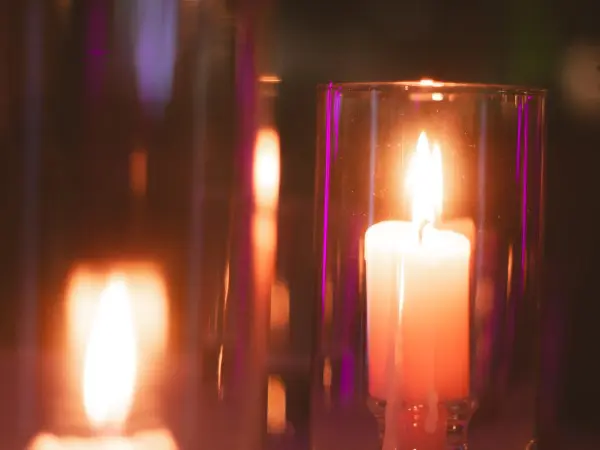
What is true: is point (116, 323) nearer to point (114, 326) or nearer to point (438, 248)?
point (114, 326)

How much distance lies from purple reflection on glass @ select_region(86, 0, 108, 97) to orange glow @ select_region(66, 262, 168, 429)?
15 cm

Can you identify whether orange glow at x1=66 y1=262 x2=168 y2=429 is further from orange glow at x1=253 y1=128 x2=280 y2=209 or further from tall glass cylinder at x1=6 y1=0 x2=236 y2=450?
orange glow at x1=253 y1=128 x2=280 y2=209

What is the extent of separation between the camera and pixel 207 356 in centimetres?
72

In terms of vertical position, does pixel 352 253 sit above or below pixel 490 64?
below

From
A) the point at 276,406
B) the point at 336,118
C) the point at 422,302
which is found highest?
the point at 336,118

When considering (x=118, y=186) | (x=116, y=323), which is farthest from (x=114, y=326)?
(x=118, y=186)

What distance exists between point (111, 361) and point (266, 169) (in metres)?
0.19

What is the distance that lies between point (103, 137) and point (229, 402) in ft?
0.76

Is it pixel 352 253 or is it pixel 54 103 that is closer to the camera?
pixel 352 253

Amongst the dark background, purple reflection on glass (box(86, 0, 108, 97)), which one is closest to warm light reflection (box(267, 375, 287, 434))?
the dark background

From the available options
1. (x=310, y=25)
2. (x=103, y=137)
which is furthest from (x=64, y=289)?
(x=310, y=25)

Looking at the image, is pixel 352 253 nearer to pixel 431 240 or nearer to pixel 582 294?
pixel 431 240

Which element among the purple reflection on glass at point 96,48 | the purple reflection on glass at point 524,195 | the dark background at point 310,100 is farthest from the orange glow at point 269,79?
the purple reflection on glass at point 524,195

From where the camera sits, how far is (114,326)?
2.46 ft
